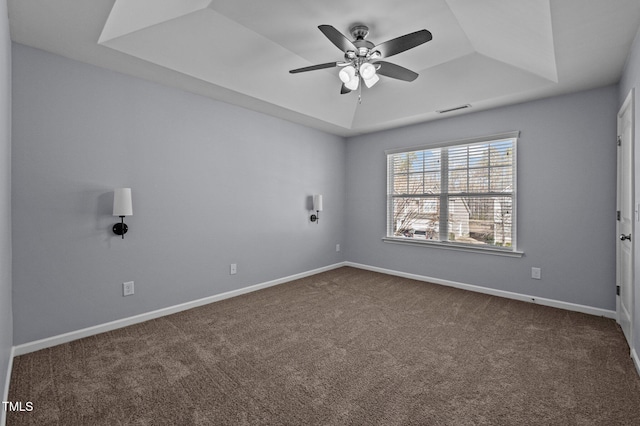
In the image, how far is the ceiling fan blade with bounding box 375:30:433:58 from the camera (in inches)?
86.7

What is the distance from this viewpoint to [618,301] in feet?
10.3

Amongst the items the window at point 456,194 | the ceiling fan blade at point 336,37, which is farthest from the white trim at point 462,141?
the ceiling fan blade at point 336,37

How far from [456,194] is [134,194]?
4124mm

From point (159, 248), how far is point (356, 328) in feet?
7.43

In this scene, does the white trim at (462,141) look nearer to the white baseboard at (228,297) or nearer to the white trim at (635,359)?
the white baseboard at (228,297)

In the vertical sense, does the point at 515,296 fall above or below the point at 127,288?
below

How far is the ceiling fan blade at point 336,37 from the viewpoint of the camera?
2243mm

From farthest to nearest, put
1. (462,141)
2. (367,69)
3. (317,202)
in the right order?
(317,202), (462,141), (367,69)

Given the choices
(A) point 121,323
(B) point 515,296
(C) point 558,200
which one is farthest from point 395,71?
(A) point 121,323

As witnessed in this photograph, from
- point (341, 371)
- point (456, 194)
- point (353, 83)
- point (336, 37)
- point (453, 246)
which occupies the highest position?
point (336, 37)

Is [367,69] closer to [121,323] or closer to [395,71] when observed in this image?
[395,71]

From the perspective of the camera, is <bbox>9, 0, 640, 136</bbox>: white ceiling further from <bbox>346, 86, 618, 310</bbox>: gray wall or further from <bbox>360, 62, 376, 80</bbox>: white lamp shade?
<bbox>360, 62, 376, 80</bbox>: white lamp shade

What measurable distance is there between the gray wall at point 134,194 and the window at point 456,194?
185 cm

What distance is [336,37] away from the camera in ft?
7.79
